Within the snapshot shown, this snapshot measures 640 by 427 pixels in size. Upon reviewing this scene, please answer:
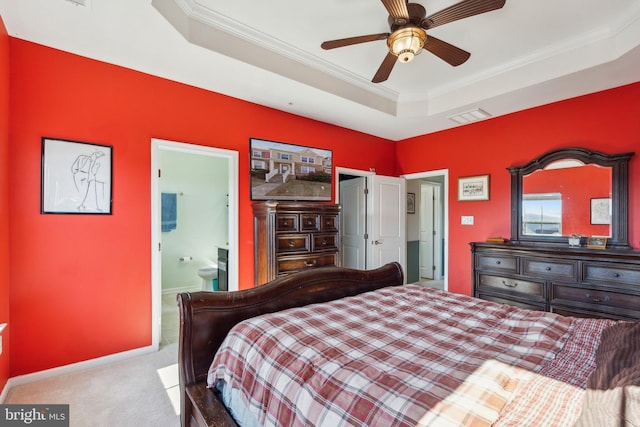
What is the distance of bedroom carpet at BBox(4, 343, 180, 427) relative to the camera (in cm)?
194

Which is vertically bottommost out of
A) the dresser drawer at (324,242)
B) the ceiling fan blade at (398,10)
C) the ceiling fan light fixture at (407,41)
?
the dresser drawer at (324,242)

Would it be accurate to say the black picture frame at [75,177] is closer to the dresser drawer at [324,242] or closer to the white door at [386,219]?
the dresser drawer at [324,242]

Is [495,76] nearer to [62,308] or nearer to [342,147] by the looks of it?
[342,147]

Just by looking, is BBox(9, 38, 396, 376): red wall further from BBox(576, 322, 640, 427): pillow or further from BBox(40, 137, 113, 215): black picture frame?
BBox(576, 322, 640, 427): pillow

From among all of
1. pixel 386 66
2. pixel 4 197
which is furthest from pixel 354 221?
pixel 4 197

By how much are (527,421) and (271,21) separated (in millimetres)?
2895

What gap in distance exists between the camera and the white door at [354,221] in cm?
450

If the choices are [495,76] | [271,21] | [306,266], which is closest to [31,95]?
[271,21]

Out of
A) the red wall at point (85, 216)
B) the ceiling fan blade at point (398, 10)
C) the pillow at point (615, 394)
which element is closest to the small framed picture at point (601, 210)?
the pillow at point (615, 394)

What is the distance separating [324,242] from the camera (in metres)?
3.52

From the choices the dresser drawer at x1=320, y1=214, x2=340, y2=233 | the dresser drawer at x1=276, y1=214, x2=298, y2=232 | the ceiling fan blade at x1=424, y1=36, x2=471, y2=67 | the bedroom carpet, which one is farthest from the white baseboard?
the ceiling fan blade at x1=424, y1=36, x2=471, y2=67

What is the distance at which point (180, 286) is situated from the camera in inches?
201

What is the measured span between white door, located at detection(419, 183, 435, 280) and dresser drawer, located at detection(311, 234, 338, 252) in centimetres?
335

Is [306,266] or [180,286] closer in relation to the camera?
[306,266]
